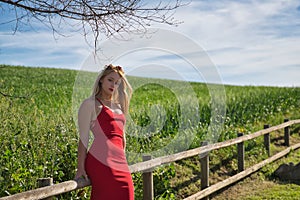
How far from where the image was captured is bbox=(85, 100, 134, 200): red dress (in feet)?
12.4

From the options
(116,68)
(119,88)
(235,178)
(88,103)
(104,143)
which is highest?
(116,68)

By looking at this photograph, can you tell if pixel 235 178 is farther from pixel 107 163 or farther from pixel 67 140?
pixel 107 163

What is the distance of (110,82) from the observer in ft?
12.7

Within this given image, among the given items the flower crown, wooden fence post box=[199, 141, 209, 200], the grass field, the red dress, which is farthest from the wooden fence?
the flower crown

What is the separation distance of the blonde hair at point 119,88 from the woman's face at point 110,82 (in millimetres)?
30

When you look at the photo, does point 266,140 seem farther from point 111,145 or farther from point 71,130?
point 111,145

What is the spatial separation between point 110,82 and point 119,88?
10.0 inches

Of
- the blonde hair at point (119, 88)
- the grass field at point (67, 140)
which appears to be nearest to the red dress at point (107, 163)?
the blonde hair at point (119, 88)

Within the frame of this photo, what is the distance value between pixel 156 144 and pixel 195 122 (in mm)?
2662

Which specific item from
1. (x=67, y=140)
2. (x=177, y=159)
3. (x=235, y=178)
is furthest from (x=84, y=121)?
(x=235, y=178)

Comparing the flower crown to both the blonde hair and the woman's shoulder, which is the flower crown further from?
the woman's shoulder

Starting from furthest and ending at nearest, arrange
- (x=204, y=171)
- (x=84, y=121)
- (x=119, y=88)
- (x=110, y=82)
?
(x=204, y=171)
(x=119, y=88)
(x=110, y=82)
(x=84, y=121)

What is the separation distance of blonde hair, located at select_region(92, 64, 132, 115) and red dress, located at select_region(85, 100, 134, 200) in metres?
0.21

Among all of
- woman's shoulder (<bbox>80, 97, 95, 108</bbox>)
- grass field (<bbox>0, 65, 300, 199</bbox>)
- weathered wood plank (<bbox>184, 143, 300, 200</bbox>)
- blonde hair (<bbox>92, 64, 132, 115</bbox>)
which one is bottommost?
weathered wood plank (<bbox>184, 143, 300, 200</bbox>)
